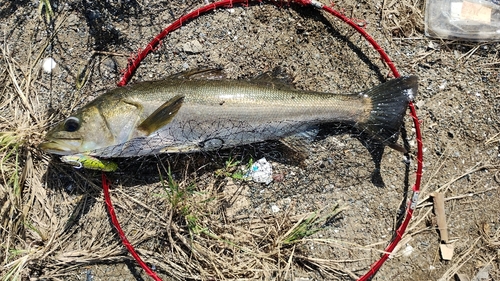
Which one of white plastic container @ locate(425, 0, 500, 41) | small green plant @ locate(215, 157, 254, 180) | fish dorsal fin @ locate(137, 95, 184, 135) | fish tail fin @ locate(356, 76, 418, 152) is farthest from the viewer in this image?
white plastic container @ locate(425, 0, 500, 41)

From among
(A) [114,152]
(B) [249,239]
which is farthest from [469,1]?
(A) [114,152]

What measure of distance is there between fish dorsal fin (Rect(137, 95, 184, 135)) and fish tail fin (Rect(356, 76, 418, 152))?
1.48 metres

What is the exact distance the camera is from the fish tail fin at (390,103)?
10.9ft

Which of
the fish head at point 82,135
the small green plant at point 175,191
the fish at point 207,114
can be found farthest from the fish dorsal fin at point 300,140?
the fish head at point 82,135

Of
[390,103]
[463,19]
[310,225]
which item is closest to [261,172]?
[310,225]

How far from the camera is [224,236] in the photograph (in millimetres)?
3566

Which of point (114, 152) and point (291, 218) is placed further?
point (291, 218)

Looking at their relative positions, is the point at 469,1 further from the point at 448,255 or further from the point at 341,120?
the point at 448,255

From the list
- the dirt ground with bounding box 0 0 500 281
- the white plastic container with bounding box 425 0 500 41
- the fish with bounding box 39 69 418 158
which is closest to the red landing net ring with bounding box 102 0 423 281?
the dirt ground with bounding box 0 0 500 281

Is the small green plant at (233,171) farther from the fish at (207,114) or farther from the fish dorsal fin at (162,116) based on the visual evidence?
the fish dorsal fin at (162,116)

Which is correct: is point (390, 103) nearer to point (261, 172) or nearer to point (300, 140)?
point (300, 140)

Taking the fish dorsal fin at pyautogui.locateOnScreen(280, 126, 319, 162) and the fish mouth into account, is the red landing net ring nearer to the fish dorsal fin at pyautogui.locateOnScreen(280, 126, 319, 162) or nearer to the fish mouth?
the fish mouth

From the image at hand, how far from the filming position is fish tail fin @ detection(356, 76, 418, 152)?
3.31 metres

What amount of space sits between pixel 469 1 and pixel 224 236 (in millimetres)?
3148
